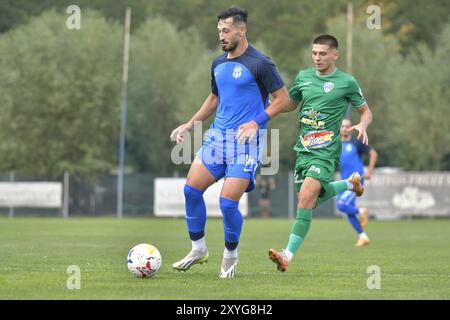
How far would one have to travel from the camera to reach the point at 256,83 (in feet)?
35.3

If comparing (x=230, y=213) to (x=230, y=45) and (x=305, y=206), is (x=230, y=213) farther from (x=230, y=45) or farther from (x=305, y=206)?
(x=230, y=45)

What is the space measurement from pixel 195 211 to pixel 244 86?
146 cm

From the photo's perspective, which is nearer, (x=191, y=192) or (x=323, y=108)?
(x=191, y=192)

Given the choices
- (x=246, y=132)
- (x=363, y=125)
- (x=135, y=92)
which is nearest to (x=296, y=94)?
(x=363, y=125)

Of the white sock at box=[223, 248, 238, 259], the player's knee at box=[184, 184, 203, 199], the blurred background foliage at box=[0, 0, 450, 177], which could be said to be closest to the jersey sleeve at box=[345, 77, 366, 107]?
the player's knee at box=[184, 184, 203, 199]

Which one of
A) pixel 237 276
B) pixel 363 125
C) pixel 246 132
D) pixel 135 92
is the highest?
pixel 135 92

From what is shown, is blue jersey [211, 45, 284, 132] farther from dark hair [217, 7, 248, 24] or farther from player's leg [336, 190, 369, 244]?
player's leg [336, 190, 369, 244]

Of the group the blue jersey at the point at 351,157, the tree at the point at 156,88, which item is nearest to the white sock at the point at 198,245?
the blue jersey at the point at 351,157

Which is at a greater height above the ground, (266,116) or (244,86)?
(244,86)

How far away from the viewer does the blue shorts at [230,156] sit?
10750mm

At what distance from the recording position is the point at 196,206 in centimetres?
1099

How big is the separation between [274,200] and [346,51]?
14.6m
